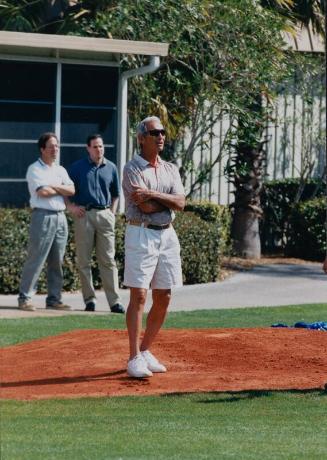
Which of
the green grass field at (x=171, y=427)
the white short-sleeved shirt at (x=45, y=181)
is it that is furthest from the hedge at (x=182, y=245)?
the green grass field at (x=171, y=427)

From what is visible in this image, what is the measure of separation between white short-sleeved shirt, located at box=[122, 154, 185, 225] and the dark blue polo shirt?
4.39 meters

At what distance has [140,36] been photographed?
1833cm

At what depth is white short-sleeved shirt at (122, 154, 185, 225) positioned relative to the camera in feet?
31.6

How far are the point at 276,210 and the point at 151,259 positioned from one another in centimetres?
1271

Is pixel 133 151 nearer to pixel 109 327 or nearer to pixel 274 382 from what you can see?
pixel 109 327

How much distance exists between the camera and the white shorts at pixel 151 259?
9555 millimetres

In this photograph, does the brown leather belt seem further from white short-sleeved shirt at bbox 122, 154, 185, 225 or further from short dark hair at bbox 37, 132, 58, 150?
short dark hair at bbox 37, 132, 58, 150

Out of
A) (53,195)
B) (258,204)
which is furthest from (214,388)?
(258,204)

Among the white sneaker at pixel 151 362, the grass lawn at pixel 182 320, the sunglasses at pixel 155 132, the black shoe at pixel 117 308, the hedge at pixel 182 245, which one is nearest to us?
the sunglasses at pixel 155 132

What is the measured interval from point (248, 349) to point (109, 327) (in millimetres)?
2231

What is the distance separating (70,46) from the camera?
52.7ft

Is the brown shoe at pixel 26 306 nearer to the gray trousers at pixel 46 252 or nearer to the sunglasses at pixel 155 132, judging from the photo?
the gray trousers at pixel 46 252

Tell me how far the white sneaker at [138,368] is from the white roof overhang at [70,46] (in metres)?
6.97

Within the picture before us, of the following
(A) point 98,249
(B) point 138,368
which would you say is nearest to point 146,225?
(B) point 138,368
